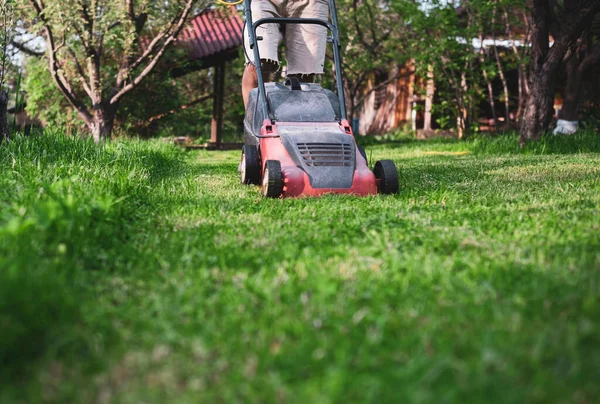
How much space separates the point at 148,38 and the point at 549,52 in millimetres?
6802

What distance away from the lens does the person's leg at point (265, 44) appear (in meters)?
4.57

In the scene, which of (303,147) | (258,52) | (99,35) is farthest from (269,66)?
(99,35)

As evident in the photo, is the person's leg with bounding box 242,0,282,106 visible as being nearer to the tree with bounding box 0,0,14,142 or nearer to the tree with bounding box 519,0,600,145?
the tree with bounding box 0,0,14,142

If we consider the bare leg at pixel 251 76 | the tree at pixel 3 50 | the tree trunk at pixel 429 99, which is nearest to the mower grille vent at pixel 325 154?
the bare leg at pixel 251 76

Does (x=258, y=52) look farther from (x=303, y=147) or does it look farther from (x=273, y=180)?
(x=273, y=180)

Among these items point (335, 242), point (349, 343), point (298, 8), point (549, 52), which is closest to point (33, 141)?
point (298, 8)

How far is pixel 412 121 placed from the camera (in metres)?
17.5

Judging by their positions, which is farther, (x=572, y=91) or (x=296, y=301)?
(x=572, y=91)

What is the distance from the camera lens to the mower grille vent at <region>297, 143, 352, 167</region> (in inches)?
142

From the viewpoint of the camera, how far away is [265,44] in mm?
4574

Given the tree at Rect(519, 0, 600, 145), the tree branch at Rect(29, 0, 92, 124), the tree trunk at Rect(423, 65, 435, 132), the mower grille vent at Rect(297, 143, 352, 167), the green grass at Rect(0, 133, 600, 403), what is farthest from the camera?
the tree trunk at Rect(423, 65, 435, 132)

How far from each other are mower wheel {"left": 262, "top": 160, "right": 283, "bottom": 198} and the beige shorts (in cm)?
131

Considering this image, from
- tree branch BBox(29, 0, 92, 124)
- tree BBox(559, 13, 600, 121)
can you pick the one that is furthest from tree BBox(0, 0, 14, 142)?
tree BBox(559, 13, 600, 121)

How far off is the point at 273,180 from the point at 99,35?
7313mm
